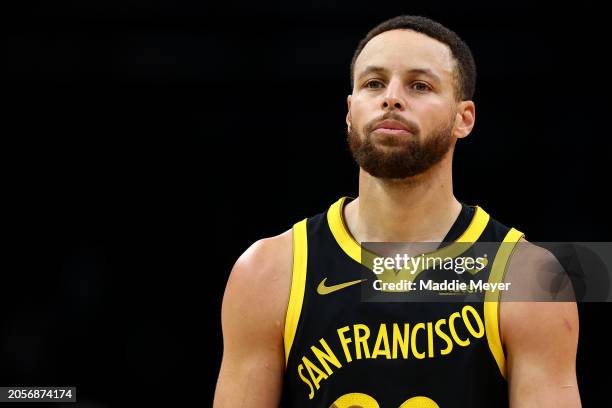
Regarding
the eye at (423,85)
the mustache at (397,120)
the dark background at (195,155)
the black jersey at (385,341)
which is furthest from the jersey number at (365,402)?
the dark background at (195,155)

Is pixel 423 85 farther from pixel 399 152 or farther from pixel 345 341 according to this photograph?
pixel 345 341

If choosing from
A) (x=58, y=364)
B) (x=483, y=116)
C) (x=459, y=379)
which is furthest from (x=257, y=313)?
(x=483, y=116)

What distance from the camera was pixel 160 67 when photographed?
8.16 meters

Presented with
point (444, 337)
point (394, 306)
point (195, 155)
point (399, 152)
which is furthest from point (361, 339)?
point (195, 155)

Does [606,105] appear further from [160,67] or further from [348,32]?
[160,67]

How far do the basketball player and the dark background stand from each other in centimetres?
402

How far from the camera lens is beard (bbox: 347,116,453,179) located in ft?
12.3

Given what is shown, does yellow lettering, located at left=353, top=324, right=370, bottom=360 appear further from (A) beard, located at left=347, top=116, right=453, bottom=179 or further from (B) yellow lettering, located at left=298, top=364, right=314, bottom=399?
(A) beard, located at left=347, top=116, right=453, bottom=179

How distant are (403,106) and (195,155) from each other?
198 inches

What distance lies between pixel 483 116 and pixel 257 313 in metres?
5.18

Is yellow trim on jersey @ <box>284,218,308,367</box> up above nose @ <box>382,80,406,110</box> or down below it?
below

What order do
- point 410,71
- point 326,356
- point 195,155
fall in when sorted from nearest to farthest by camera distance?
1. point 326,356
2. point 410,71
3. point 195,155

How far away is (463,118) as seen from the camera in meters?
4.00

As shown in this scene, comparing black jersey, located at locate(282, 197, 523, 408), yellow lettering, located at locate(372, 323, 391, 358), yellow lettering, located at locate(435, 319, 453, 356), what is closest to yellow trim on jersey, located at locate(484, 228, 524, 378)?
black jersey, located at locate(282, 197, 523, 408)
